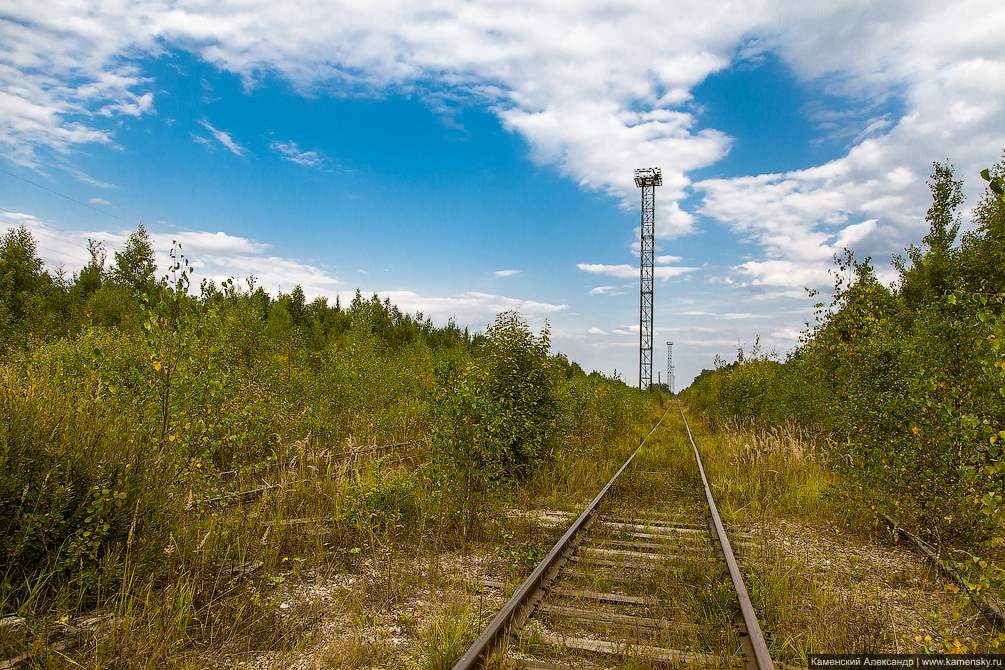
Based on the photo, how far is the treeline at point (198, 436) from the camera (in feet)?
11.3

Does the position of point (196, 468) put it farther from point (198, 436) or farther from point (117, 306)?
point (117, 306)

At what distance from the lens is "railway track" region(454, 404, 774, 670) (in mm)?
3125

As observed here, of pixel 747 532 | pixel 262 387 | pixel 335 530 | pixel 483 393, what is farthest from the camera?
pixel 262 387

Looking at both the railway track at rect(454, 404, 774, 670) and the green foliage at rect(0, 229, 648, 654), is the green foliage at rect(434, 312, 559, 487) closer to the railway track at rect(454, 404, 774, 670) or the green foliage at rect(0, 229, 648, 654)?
the green foliage at rect(0, 229, 648, 654)

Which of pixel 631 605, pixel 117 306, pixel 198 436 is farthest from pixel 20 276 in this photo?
pixel 631 605

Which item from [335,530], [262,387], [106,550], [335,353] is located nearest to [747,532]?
[335,530]

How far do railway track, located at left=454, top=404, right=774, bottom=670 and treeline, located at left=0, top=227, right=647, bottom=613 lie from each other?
5.67 feet

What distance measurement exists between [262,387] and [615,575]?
776 centimetres

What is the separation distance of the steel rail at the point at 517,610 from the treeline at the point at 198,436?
1.41 metres

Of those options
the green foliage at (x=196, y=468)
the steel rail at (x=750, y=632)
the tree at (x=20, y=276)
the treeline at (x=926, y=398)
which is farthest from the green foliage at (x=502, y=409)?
the tree at (x=20, y=276)

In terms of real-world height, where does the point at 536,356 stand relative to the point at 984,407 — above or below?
above

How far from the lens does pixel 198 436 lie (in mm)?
5109

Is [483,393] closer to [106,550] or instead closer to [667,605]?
[667,605]

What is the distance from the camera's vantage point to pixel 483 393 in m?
6.98
